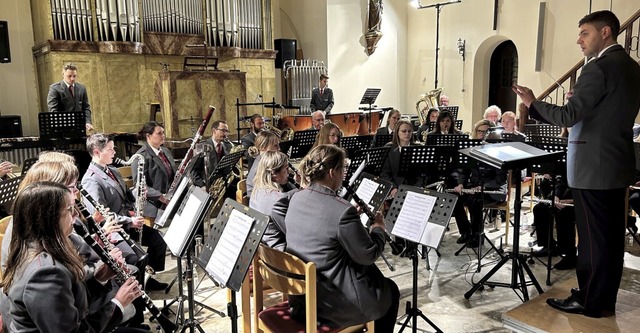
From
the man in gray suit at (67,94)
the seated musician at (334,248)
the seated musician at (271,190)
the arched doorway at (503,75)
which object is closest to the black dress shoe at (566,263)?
the seated musician at (334,248)

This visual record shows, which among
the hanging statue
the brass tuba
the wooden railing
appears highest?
the hanging statue

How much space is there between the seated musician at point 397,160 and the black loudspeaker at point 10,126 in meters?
5.94

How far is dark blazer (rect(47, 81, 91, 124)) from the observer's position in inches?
257

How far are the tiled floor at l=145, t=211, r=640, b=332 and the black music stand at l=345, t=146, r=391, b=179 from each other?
33.8 inches

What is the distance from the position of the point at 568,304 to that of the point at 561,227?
180 centimetres

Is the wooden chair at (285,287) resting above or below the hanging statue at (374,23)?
below

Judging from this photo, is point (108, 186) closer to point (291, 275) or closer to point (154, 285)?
point (154, 285)

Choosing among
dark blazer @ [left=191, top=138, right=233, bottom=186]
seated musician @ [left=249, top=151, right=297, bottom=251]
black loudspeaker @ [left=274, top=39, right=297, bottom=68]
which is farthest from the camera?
black loudspeaker @ [left=274, top=39, right=297, bottom=68]

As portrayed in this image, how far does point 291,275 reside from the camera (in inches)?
86.4

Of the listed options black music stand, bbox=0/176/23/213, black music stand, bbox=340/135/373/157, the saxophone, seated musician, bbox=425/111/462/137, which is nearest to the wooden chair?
the saxophone

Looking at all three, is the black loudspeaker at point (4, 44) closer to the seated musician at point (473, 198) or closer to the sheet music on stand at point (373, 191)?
the sheet music on stand at point (373, 191)

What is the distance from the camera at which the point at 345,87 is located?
11141 mm

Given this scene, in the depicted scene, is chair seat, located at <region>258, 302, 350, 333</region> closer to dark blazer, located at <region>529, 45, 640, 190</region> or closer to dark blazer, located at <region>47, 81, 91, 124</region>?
dark blazer, located at <region>529, 45, 640, 190</region>

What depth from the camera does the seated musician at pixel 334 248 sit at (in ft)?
7.36
